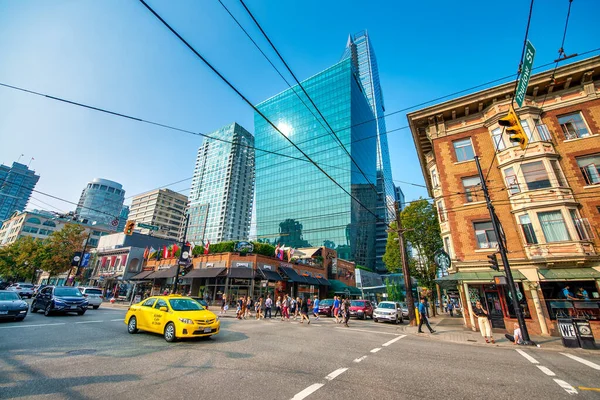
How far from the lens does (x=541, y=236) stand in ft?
52.7

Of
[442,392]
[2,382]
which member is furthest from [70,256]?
[442,392]

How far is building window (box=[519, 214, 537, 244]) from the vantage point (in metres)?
16.4

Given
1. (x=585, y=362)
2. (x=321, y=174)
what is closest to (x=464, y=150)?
(x=585, y=362)

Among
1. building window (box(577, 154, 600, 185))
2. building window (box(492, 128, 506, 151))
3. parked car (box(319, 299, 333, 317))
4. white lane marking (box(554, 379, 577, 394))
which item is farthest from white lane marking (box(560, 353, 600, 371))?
Result: parked car (box(319, 299, 333, 317))

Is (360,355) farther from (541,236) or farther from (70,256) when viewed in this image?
(70,256)

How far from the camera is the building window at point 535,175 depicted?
16984 mm

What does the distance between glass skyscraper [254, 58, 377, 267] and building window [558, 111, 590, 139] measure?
173 feet

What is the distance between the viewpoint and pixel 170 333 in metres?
8.77

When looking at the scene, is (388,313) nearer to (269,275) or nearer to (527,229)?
(527,229)

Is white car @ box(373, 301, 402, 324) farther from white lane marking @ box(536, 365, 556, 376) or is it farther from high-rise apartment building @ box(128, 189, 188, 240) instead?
high-rise apartment building @ box(128, 189, 188, 240)

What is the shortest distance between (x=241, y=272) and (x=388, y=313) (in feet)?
48.4

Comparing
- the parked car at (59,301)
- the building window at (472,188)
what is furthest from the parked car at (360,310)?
→ the parked car at (59,301)

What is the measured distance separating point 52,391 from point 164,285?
33.7 metres

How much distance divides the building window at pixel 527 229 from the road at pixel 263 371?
947 cm
